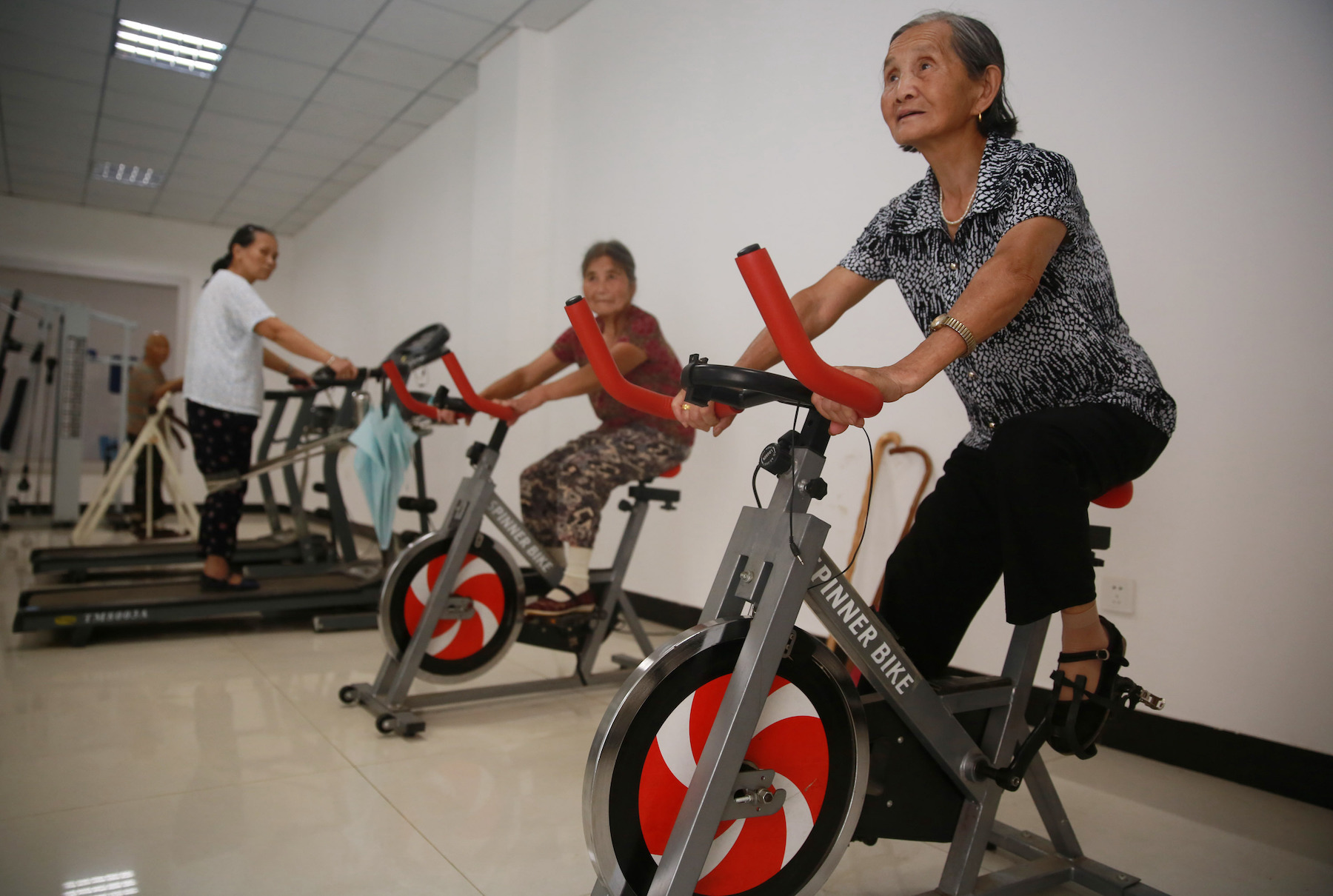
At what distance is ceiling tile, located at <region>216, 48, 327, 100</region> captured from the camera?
5.10 metres

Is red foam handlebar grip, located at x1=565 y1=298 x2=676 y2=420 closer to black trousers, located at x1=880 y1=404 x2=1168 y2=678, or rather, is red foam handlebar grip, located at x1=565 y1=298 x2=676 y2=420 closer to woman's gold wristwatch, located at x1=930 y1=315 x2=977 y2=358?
woman's gold wristwatch, located at x1=930 y1=315 x2=977 y2=358

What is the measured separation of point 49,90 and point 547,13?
3.61 m

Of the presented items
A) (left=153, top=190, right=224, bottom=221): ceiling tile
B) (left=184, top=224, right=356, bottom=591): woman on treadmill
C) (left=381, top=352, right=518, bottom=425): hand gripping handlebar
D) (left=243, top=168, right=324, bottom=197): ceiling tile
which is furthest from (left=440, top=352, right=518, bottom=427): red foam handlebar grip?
(left=153, top=190, right=224, bottom=221): ceiling tile

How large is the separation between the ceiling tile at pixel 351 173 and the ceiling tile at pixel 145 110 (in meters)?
1.19

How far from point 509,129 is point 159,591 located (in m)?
2.87

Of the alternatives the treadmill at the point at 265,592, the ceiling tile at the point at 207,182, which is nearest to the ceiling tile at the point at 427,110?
the ceiling tile at the point at 207,182

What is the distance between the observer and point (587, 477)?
105 inches


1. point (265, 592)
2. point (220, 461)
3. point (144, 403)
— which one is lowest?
point (265, 592)

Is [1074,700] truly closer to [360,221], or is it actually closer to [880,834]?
[880,834]

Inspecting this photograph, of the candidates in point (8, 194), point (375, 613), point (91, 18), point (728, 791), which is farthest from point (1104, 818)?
point (8, 194)

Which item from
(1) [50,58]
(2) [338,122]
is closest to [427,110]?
(2) [338,122]

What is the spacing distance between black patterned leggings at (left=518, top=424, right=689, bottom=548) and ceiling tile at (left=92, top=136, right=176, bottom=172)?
5.81 meters

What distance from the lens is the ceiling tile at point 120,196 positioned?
7754 millimetres

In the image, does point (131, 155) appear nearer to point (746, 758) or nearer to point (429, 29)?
point (429, 29)
